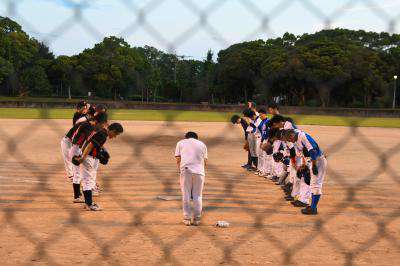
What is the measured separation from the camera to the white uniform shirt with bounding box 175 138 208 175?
5.93 meters

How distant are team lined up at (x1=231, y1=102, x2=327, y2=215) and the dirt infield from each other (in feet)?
0.82

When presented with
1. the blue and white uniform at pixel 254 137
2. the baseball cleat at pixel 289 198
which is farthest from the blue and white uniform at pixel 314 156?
the blue and white uniform at pixel 254 137

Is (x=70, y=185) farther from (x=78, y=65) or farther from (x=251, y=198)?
(x=78, y=65)

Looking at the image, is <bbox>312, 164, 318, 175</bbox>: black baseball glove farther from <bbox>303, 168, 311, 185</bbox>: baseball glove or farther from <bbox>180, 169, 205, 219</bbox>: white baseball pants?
<bbox>180, 169, 205, 219</bbox>: white baseball pants

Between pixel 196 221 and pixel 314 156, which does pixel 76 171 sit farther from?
pixel 314 156

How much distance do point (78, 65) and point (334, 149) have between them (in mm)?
14211

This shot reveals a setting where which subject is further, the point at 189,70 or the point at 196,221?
the point at 196,221

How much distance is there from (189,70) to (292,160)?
5701mm

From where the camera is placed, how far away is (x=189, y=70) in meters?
2.10

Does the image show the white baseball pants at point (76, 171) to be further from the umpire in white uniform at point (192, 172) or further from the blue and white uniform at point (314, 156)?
the blue and white uniform at point (314, 156)

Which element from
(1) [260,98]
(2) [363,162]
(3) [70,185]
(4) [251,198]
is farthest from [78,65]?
(2) [363,162]

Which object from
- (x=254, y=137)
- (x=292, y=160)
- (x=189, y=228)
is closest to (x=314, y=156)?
(x=292, y=160)

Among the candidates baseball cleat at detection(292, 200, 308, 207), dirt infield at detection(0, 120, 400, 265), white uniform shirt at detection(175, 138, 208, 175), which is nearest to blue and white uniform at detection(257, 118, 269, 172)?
dirt infield at detection(0, 120, 400, 265)

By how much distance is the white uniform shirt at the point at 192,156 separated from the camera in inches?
233
